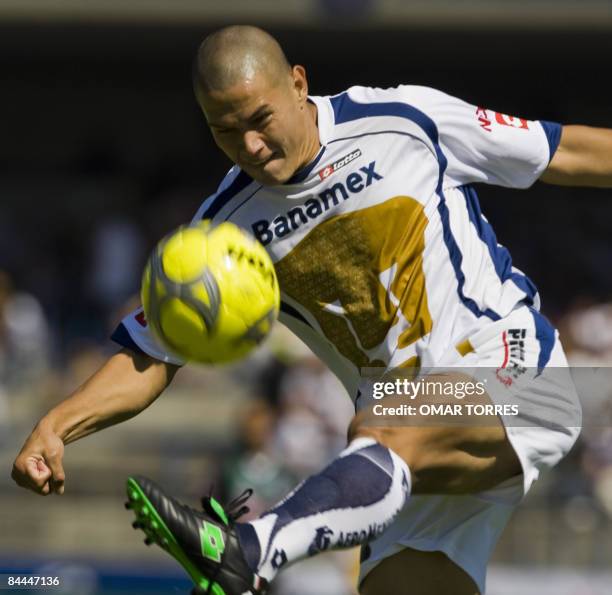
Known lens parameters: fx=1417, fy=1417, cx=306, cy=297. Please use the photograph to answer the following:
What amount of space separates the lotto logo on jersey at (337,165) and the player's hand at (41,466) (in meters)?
1.35

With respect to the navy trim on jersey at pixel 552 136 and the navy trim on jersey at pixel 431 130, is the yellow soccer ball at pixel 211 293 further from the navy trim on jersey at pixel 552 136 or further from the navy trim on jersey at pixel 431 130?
the navy trim on jersey at pixel 552 136

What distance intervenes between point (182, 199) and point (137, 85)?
3315mm

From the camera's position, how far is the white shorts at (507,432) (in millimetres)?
5016

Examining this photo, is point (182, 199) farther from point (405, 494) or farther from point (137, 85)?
point (405, 494)

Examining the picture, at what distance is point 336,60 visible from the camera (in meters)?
19.4

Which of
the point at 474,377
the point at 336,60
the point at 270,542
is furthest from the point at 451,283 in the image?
the point at 336,60

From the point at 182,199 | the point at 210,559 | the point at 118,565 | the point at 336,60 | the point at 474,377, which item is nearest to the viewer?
the point at 210,559

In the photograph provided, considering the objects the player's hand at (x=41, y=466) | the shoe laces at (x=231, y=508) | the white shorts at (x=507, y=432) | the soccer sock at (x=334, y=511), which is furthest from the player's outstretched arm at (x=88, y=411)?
the white shorts at (x=507, y=432)

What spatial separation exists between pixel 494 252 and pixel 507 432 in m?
0.86

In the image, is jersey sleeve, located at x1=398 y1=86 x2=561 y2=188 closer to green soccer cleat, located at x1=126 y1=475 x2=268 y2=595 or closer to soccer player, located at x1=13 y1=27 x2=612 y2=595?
soccer player, located at x1=13 y1=27 x2=612 y2=595

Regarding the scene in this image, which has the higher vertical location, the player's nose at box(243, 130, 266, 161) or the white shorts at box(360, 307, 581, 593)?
the player's nose at box(243, 130, 266, 161)

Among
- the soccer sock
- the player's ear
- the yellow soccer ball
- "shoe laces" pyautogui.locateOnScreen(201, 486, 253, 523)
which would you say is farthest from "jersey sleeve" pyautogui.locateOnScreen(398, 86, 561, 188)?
"shoe laces" pyautogui.locateOnScreen(201, 486, 253, 523)

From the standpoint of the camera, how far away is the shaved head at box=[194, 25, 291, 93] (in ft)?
16.0

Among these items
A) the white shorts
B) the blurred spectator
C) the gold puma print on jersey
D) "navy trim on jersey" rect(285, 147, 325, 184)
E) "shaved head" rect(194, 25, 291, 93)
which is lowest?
the blurred spectator
